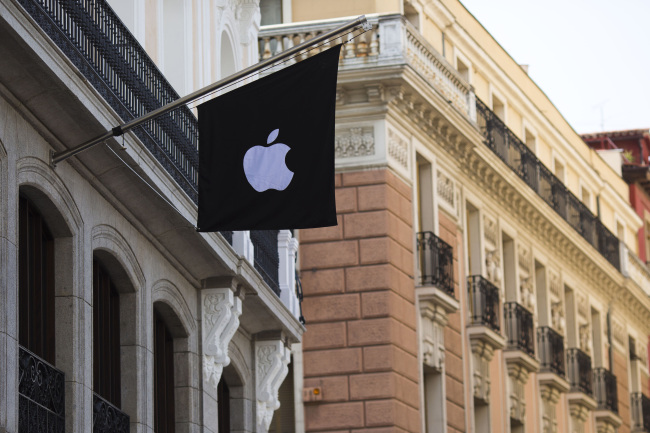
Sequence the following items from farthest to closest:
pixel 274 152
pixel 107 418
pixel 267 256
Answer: pixel 267 256
pixel 107 418
pixel 274 152

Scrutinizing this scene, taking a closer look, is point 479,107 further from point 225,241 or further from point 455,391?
point 225,241

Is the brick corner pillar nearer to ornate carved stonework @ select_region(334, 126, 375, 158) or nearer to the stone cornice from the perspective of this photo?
ornate carved stonework @ select_region(334, 126, 375, 158)

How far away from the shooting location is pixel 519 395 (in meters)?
41.5

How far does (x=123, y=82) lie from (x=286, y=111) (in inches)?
123

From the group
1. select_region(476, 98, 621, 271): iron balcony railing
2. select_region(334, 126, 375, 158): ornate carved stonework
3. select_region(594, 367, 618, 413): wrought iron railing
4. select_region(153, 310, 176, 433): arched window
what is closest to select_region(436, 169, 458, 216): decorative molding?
select_region(476, 98, 621, 271): iron balcony railing

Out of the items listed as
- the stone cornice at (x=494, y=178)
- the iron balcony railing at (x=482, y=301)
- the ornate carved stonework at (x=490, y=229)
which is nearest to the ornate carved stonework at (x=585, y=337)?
the stone cornice at (x=494, y=178)

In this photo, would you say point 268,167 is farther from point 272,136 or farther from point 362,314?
point 362,314

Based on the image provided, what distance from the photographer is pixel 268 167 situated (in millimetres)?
19531

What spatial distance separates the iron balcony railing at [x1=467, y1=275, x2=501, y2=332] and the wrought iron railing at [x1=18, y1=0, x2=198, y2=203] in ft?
47.2

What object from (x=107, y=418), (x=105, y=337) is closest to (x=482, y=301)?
(x=105, y=337)

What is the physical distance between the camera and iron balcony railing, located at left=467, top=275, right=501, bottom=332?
38406 mm

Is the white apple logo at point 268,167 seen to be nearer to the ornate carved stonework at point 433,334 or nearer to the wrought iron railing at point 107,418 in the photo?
the wrought iron railing at point 107,418

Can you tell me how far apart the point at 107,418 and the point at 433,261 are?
14.7 m

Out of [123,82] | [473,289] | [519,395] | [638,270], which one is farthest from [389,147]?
[638,270]
